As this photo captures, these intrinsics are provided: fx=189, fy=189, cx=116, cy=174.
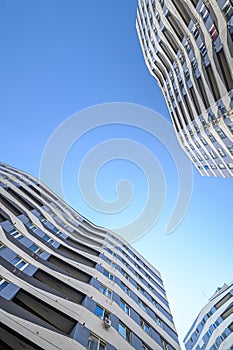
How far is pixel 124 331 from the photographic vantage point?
11547 mm

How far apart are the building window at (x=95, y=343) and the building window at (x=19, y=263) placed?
231 inches

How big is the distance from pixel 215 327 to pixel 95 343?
35.3 m

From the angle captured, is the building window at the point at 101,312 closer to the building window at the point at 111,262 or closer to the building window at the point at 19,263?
the building window at the point at 19,263

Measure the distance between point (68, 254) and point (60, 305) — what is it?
6.65 metres

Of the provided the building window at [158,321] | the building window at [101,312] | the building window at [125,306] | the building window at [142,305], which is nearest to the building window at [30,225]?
the building window at [101,312]

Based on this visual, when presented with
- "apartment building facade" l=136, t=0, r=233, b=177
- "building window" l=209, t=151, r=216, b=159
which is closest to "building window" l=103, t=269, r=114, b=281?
"apartment building facade" l=136, t=0, r=233, b=177

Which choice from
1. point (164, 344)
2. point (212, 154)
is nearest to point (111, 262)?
point (164, 344)

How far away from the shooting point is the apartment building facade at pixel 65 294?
830cm

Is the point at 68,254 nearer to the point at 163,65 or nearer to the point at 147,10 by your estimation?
the point at 163,65

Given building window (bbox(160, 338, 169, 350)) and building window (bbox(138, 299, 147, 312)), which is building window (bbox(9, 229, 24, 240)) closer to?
building window (bbox(138, 299, 147, 312))

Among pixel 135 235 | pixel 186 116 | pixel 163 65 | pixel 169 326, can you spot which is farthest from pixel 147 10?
pixel 169 326

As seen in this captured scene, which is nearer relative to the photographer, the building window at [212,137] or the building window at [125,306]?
the building window at [125,306]

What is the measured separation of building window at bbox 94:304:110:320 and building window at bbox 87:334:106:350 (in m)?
1.42

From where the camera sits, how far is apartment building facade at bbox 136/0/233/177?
15.8 metres
